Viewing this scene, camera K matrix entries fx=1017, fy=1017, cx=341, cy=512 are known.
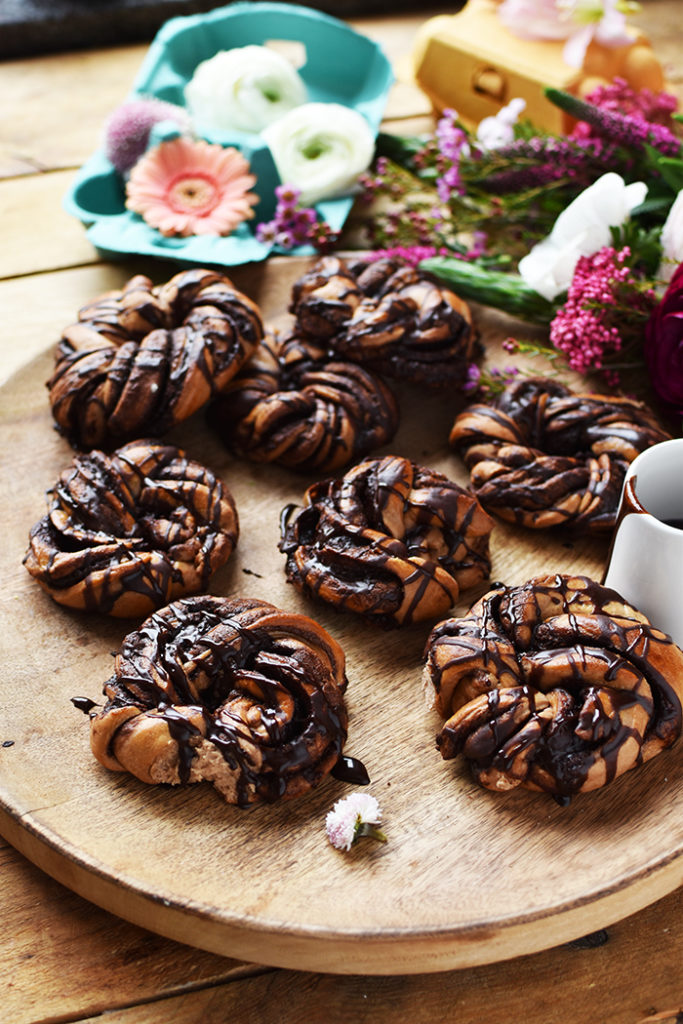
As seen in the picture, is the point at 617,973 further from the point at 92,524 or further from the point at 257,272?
the point at 257,272

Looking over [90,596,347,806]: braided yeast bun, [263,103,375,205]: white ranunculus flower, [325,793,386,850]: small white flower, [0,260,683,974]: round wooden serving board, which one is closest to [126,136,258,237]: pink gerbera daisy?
[263,103,375,205]: white ranunculus flower

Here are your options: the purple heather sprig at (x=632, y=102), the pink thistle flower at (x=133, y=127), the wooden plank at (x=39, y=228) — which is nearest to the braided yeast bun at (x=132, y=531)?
the wooden plank at (x=39, y=228)

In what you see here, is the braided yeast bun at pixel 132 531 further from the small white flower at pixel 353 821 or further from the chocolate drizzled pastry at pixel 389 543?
the small white flower at pixel 353 821

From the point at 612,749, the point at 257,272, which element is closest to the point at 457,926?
the point at 612,749

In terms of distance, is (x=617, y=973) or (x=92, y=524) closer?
(x=617, y=973)

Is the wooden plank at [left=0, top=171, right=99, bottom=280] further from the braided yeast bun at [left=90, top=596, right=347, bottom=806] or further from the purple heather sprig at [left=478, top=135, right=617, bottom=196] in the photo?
the braided yeast bun at [left=90, top=596, right=347, bottom=806]

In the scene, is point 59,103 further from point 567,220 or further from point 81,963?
point 81,963

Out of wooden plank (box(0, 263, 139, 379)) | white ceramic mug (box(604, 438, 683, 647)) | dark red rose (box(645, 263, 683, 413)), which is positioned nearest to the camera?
white ceramic mug (box(604, 438, 683, 647))
